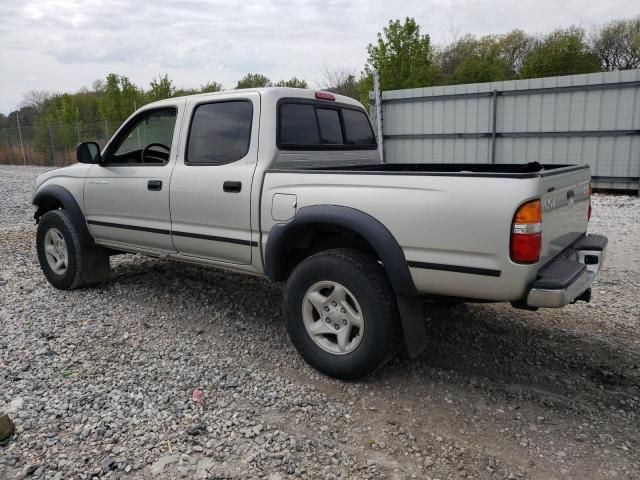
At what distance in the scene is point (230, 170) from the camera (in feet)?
13.0

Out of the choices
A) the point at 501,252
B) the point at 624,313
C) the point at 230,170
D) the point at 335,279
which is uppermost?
the point at 230,170

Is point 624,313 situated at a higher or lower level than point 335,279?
lower

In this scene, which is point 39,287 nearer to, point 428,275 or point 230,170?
point 230,170

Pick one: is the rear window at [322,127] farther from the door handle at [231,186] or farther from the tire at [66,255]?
the tire at [66,255]

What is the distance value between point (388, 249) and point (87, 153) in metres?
3.26

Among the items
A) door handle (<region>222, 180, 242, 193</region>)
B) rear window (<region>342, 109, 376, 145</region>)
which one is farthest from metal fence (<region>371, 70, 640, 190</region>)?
door handle (<region>222, 180, 242, 193</region>)

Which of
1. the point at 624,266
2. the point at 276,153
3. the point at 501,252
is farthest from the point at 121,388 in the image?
the point at 624,266

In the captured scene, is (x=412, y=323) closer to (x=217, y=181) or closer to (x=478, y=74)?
(x=217, y=181)

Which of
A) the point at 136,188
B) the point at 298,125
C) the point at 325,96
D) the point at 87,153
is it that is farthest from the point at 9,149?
the point at 298,125

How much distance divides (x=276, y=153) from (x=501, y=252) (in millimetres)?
1811

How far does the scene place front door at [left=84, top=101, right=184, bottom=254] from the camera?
451 cm

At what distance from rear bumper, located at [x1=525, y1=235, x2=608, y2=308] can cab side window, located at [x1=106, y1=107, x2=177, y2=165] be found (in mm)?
3101

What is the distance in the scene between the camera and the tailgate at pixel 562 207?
2939 mm

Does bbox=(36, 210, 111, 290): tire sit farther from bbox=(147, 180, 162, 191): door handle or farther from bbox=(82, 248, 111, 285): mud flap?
bbox=(147, 180, 162, 191): door handle
